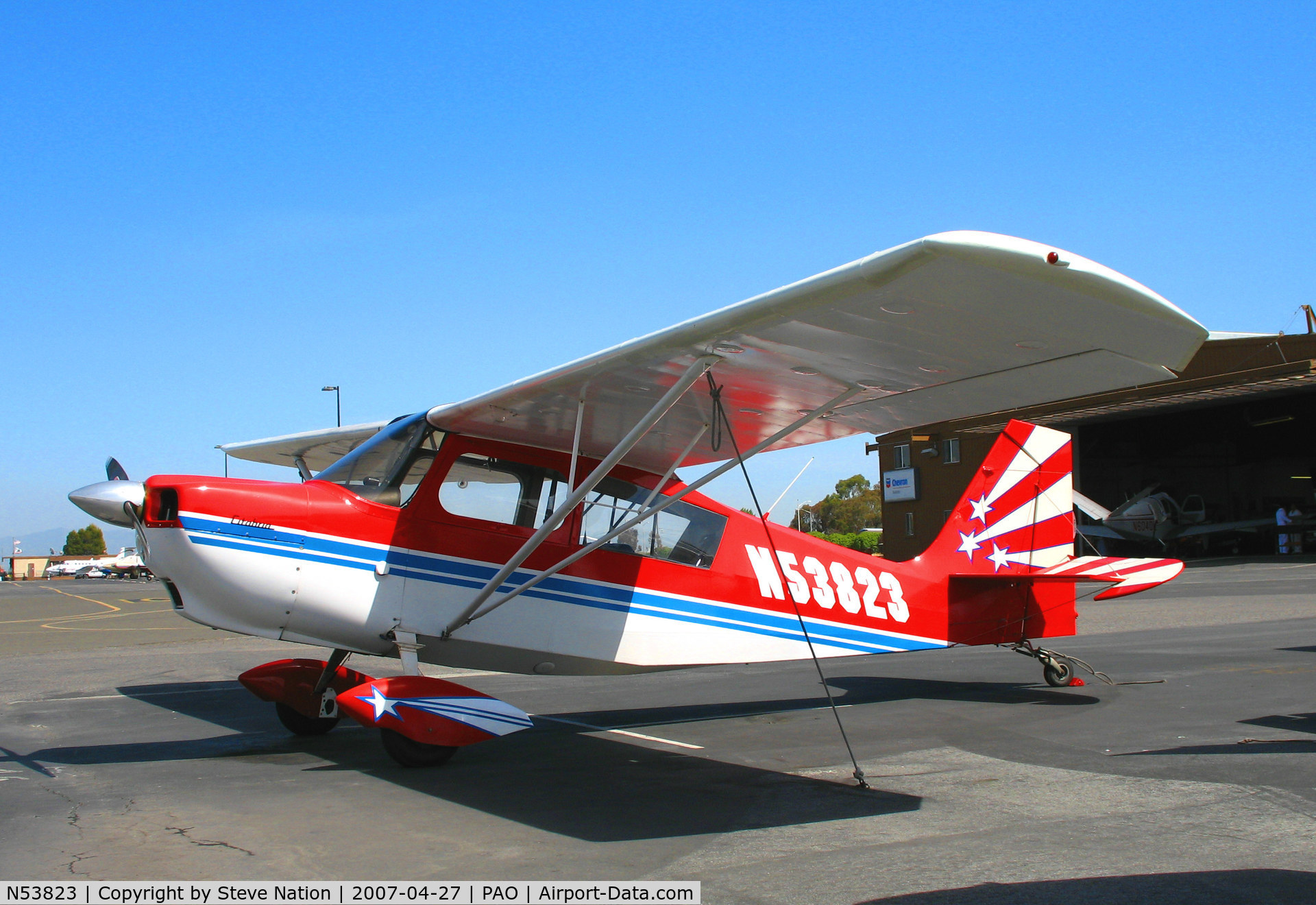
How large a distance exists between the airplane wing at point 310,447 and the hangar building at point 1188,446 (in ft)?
101

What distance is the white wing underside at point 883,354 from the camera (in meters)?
4.00

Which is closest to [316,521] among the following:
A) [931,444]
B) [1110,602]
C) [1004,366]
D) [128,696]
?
[1004,366]

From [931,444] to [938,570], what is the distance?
39815mm

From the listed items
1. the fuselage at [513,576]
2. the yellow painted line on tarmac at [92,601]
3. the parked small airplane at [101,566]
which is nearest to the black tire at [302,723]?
the fuselage at [513,576]

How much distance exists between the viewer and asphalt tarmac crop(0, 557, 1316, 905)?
160 inches

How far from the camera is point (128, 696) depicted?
999cm

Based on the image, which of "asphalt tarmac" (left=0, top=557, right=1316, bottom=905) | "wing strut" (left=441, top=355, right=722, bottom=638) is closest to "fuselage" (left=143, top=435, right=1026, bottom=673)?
"wing strut" (left=441, top=355, right=722, bottom=638)

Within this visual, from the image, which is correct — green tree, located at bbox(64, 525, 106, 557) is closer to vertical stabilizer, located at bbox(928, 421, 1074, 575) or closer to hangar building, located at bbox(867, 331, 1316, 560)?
hangar building, located at bbox(867, 331, 1316, 560)

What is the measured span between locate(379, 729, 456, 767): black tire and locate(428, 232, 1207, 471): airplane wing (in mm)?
2253

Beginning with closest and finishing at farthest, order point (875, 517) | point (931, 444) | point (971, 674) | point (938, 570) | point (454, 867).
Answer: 1. point (454, 867)
2. point (938, 570)
3. point (971, 674)
4. point (931, 444)
5. point (875, 517)

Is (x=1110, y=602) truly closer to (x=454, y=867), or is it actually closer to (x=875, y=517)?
(x=454, y=867)

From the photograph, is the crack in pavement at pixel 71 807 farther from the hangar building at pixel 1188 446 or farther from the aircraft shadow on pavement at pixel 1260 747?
the hangar building at pixel 1188 446

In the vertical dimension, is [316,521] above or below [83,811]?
above

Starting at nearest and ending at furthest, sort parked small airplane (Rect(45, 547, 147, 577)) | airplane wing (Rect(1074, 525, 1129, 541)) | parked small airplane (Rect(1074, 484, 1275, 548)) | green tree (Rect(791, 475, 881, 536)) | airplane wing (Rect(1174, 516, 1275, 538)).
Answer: airplane wing (Rect(1074, 525, 1129, 541)) → parked small airplane (Rect(1074, 484, 1275, 548)) → airplane wing (Rect(1174, 516, 1275, 538)) → parked small airplane (Rect(45, 547, 147, 577)) → green tree (Rect(791, 475, 881, 536))
